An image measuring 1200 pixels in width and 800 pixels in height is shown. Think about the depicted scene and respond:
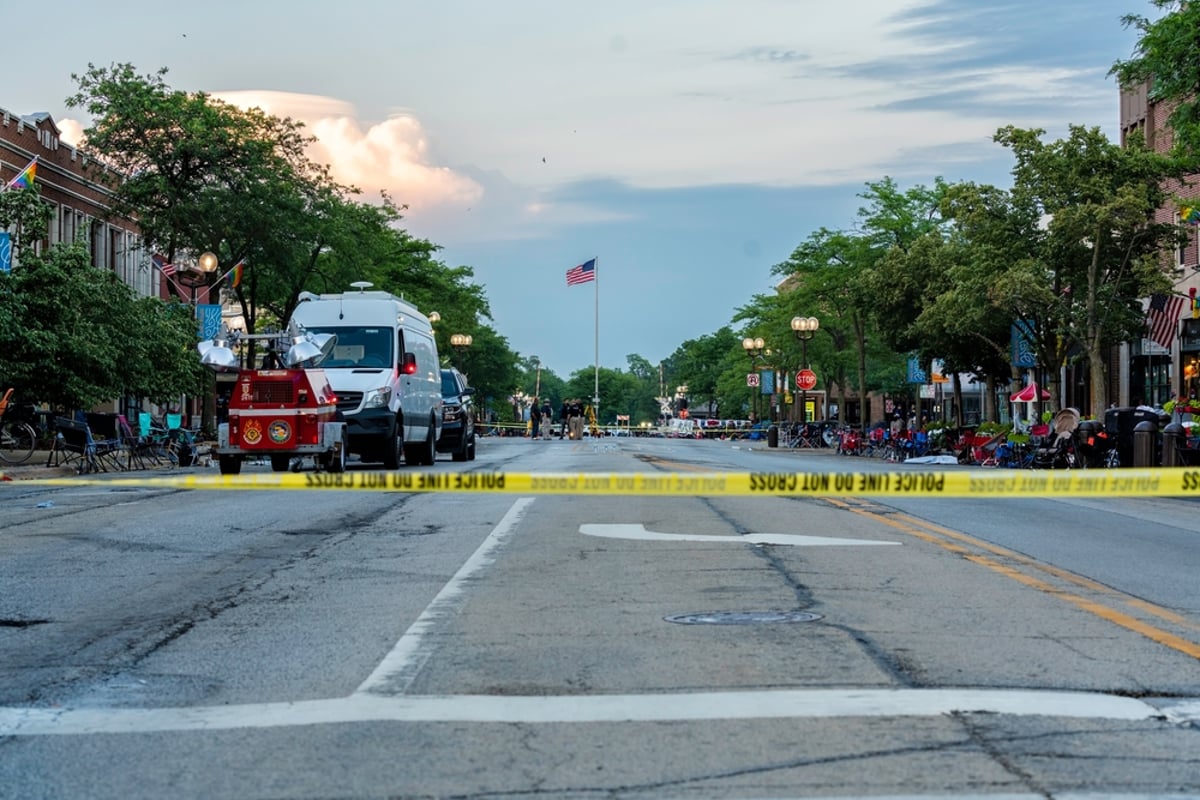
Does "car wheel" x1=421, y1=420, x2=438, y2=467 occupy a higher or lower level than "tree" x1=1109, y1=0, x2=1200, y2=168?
lower

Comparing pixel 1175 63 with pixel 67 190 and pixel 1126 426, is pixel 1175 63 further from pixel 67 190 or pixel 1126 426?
pixel 67 190

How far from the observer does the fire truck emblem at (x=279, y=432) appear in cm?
2345

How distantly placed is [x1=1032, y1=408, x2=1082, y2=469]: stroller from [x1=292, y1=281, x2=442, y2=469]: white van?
1273cm

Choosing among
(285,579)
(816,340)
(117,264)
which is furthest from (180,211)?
(285,579)

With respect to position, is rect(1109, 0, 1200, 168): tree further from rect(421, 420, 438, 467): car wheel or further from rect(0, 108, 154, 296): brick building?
rect(0, 108, 154, 296): brick building

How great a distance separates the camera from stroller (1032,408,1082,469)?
30089 mm

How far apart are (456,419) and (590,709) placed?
28.0 m

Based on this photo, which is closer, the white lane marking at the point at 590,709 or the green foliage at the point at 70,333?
the white lane marking at the point at 590,709

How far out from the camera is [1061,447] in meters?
30.3

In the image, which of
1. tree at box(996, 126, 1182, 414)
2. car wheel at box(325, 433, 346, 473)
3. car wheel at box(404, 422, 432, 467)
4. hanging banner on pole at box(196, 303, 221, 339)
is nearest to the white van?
car wheel at box(404, 422, 432, 467)

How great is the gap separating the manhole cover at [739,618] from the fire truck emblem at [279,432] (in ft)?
51.3

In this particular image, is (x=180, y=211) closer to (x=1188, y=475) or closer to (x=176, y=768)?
(x=1188, y=475)

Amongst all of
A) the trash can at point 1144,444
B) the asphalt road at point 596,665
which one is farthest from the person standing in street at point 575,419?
the asphalt road at point 596,665

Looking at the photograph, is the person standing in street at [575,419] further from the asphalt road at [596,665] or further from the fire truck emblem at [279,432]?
the asphalt road at [596,665]
